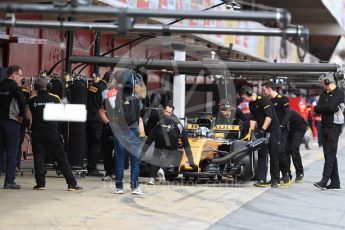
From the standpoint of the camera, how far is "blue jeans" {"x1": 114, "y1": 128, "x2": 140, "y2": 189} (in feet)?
40.5

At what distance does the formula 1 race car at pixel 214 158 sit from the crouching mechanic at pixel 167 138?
0.14 metres

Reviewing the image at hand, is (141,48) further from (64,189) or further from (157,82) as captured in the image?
(64,189)

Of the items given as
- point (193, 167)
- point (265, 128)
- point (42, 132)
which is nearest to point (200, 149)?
point (193, 167)

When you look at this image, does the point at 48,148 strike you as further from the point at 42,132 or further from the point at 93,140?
the point at 93,140

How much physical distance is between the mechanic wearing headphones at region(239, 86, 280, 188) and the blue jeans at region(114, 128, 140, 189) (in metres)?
2.81

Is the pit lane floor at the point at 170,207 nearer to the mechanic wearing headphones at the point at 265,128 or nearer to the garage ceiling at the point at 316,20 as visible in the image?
the mechanic wearing headphones at the point at 265,128

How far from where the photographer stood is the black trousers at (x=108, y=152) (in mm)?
14742

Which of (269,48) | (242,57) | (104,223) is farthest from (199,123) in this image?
(269,48)

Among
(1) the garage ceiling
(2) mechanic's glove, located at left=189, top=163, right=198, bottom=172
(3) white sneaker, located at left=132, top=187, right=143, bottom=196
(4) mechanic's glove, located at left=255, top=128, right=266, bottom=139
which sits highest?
(1) the garage ceiling

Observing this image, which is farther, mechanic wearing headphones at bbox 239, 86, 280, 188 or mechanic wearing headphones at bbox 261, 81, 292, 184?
mechanic wearing headphones at bbox 261, 81, 292, 184

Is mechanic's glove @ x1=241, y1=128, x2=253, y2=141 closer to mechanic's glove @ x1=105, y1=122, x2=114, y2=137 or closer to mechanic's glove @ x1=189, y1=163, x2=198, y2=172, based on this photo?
mechanic's glove @ x1=189, y1=163, x2=198, y2=172

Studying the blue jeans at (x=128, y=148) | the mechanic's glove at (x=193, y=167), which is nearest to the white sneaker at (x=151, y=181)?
the mechanic's glove at (x=193, y=167)

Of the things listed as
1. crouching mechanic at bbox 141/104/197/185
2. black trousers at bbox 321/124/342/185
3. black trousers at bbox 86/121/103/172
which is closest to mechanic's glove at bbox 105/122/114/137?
black trousers at bbox 86/121/103/172

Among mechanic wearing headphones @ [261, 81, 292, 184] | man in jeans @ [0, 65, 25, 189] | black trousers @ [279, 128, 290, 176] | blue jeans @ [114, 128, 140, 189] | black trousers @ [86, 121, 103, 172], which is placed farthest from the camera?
black trousers @ [279, 128, 290, 176]
